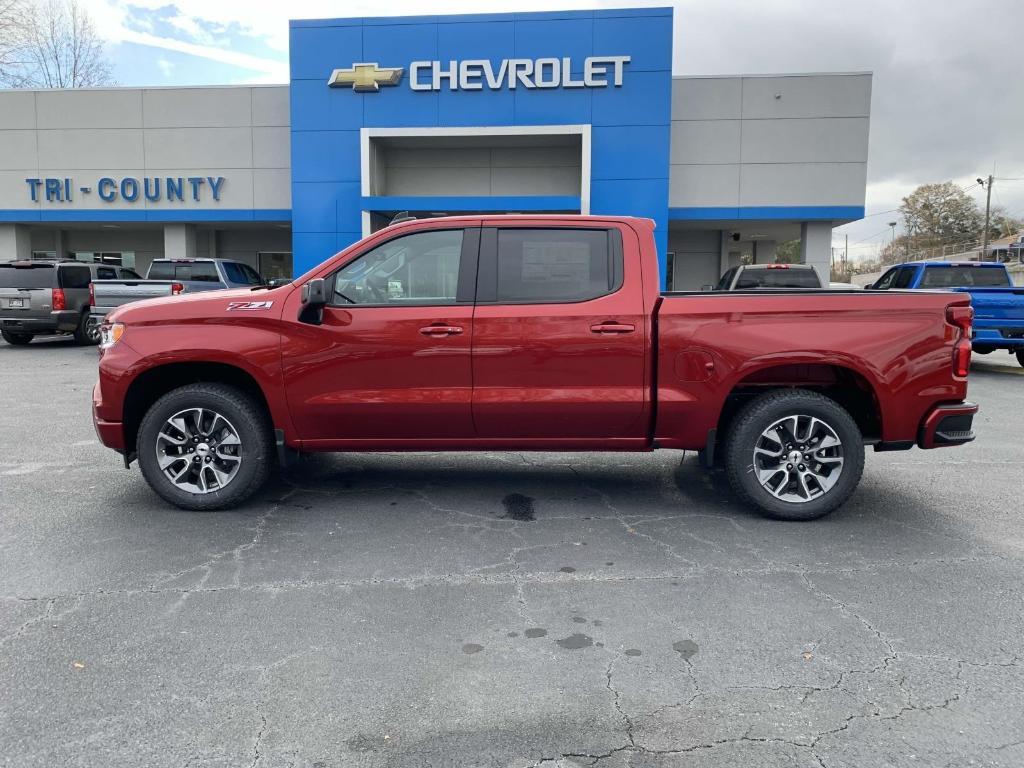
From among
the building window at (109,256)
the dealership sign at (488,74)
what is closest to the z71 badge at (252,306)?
the dealership sign at (488,74)

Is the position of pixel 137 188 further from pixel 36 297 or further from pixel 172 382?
pixel 172 382

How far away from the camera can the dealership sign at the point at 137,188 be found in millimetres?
23500

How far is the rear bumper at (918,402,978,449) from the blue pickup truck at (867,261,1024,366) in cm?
686

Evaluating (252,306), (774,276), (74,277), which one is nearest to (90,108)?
(74,277)

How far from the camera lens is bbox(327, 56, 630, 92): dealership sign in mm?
20562

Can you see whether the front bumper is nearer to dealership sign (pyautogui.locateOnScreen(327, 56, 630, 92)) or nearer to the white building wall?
dealership sign (pyautogui.locateOnScreen(327, 56, 630, 92))

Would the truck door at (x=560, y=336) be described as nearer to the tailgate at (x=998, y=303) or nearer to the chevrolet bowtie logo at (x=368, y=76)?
the tailgate at (x=998, y=303)

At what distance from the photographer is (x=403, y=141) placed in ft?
71.8

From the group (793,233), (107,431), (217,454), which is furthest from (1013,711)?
(793,233)

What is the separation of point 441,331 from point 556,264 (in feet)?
3.03

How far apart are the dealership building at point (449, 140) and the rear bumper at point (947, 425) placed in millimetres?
16092

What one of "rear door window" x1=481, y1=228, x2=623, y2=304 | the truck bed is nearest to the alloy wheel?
"rear door window" x1=481, y1=228, x2=623, y2=304

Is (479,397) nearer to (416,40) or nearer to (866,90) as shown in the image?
(416,40)

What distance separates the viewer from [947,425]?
16.6 ft
